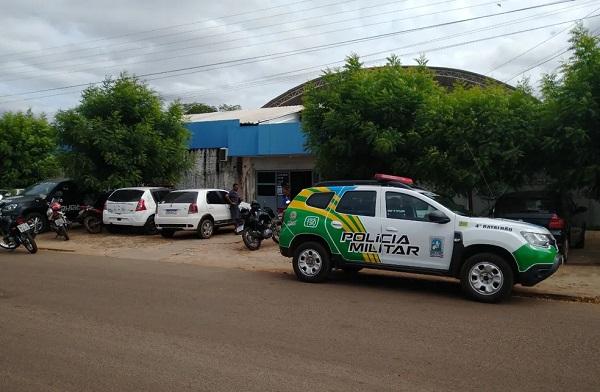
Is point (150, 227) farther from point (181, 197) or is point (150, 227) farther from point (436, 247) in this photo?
point (436, 247)

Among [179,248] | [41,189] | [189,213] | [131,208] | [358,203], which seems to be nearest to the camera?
[358,203]

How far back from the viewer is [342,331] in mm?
6504

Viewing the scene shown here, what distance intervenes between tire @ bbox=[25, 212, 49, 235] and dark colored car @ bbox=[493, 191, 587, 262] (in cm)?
1384

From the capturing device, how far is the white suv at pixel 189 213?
16438 mm

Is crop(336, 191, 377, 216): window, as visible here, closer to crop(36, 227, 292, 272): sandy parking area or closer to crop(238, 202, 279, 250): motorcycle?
crop(36, 227, 292, 272): sandy parking area

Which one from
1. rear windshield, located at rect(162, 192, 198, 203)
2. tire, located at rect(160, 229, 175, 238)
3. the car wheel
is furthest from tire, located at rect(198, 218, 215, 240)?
the car wheel

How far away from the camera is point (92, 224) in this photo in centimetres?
1870

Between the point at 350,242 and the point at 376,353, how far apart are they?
13.0ft

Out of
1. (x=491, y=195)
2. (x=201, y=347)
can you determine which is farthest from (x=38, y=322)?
(x=491, y=195)

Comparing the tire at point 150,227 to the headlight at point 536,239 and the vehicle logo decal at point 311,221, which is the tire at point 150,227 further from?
the headlight at point 536,239

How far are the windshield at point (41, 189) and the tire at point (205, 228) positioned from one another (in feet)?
19.2

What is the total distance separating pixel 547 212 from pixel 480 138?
2363 mm

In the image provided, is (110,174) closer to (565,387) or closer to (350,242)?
(350,242)

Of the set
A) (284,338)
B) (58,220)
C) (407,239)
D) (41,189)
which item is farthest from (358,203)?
(41,189)
